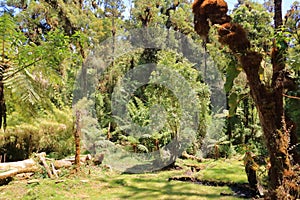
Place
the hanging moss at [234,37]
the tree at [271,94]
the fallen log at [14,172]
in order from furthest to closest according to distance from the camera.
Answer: the fallen log at [14,172]
the hanging moss at [234,37]
the tree at [271,94]

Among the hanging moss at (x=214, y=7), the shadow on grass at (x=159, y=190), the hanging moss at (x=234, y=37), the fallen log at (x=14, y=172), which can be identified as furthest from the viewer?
the fallen log at (x=14, y=172)

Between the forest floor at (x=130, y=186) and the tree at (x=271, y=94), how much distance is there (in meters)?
1.72

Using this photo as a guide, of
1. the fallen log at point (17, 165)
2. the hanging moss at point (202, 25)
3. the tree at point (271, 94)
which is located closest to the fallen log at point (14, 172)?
the fallen log at point (17, 165)

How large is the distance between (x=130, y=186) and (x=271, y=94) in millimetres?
4074

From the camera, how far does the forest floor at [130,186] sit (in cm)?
569

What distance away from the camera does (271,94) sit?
13.1ft

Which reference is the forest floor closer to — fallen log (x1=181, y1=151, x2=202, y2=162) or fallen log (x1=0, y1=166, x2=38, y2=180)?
fallen log (x1=0, y1=166, x2=38, y2=180)

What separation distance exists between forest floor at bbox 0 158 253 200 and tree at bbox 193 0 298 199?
172 cm

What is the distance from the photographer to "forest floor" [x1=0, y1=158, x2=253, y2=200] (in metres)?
5.69

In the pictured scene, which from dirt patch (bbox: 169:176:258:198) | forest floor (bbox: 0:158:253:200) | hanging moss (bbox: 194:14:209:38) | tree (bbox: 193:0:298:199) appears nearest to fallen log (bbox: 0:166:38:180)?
forest floor (bbox: 0:158:253:200)

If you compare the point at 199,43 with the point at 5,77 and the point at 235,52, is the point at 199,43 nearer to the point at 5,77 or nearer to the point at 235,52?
the point at 235,52

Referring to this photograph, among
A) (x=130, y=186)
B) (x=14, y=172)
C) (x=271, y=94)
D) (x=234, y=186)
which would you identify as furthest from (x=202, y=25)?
(x=14, y=172)

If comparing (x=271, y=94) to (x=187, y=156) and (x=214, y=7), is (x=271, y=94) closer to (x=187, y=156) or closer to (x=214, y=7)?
(x=214, y=7)

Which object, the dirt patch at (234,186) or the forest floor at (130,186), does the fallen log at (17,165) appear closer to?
the forest floor at (130,186)
